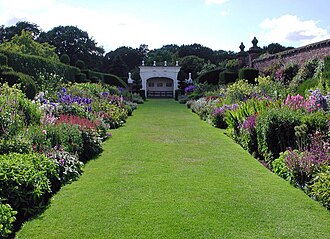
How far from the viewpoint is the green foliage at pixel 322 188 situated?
17.0ft

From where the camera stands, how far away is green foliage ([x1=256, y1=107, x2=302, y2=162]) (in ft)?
25.0

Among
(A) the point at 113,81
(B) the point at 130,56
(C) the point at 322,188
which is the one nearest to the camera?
(C) the point at 322,188

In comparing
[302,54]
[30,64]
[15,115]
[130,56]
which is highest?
[130,56]

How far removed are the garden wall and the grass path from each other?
10611mm

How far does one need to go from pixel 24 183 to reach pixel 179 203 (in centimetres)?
208

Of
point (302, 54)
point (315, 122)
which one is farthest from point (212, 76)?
point (315, 122)

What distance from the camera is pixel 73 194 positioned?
18.6ft

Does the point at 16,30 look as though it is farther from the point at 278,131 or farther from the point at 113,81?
the point at 278,131

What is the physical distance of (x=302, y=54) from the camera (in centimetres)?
1906

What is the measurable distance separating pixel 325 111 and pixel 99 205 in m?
5.71

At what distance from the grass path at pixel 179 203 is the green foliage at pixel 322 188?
0.49 feet

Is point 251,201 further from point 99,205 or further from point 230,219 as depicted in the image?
point 99,205

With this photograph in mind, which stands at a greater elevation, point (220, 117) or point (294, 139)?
point (294, 139)

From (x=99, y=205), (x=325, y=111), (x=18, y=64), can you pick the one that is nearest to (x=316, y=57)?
(x=325, y=111)
